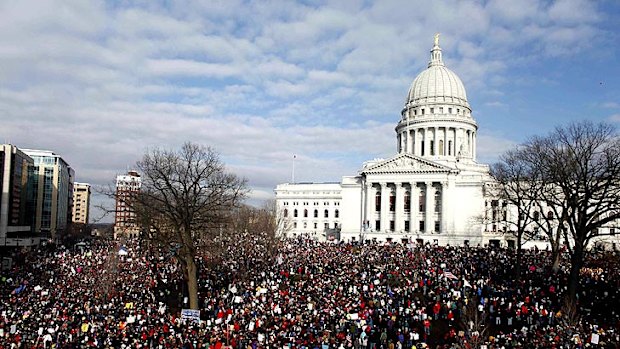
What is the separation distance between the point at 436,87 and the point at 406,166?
26.3m

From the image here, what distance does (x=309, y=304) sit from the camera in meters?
30.7

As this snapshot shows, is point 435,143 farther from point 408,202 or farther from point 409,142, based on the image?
point 408,202

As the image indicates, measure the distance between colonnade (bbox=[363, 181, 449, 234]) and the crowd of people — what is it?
3666 centimetres

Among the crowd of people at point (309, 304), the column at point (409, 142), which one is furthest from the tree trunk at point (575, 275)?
the column at point (409, 142)

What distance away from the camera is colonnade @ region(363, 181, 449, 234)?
273ft

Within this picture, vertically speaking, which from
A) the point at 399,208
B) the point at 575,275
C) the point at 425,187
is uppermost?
the point at 425,187

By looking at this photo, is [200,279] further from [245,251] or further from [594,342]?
[594,342]

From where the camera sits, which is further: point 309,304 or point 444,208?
point 444,208

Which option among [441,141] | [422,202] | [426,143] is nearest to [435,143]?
[441,141]

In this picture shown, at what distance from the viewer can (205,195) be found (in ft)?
105

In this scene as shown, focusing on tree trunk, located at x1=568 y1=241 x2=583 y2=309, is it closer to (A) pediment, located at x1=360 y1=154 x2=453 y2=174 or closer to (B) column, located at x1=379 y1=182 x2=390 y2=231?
(A) pediment, located at x1=360 y1=154 x2=453 y2=174

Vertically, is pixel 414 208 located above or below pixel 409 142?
below

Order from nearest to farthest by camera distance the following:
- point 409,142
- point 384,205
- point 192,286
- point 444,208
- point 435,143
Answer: point 192,286 < point 444,208 < point 384,205 < point 435,143 < point 409,142

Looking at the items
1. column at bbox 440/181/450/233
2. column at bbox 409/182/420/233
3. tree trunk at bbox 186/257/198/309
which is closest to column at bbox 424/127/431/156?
column at bbox 409/182/420/233
